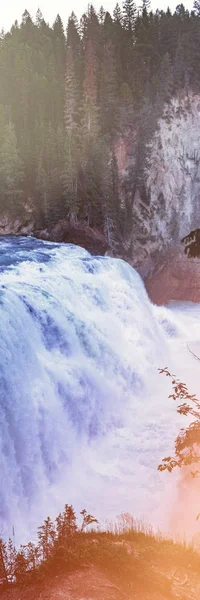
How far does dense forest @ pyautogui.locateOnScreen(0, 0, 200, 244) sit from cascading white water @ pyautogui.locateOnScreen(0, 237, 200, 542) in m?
13.5

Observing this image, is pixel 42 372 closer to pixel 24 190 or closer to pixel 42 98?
pixel 24 190

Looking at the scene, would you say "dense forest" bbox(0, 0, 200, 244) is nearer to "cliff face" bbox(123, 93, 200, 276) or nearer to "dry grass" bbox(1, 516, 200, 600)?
"cliff face" bbox(123, 93, 200, 276)

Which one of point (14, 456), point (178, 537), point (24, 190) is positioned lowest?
point (178, 537)

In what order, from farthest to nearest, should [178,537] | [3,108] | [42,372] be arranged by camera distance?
[3,108] → [42,372] → [178,537]

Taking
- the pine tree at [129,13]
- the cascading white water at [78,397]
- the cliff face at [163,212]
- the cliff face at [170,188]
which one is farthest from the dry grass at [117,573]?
the pine tree at [129,13]

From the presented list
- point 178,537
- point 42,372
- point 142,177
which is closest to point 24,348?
point 42,372

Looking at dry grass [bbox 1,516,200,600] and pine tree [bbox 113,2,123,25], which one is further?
pine tree [bbox 113,2,123,25]

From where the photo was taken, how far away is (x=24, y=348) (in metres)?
14.1

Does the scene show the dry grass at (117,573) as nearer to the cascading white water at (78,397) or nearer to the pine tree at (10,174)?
the cascading white water at (78,397)

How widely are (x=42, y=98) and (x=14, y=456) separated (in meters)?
40.8

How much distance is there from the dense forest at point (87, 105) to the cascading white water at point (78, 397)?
13481 millimetres

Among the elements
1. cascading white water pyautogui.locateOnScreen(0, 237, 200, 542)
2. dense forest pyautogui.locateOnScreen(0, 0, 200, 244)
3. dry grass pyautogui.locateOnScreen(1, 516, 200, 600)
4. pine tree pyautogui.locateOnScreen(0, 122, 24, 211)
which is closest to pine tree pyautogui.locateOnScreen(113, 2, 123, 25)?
dense forest pyautogui.locateOnScreen(0, 0, 200, 244)

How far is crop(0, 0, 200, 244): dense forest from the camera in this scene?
116 feet

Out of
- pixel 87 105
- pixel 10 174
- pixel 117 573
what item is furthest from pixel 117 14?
pixel 117 573
